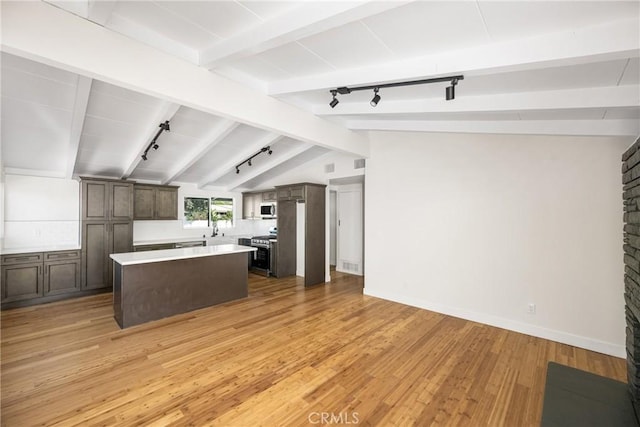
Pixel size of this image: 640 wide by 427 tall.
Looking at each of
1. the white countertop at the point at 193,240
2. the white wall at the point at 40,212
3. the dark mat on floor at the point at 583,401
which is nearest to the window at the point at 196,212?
the white countertop at the point at 193,240

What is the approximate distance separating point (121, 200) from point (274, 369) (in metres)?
4.84

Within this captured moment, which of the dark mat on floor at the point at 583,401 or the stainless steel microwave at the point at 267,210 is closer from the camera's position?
the dark mat on floor at the point at 583,401

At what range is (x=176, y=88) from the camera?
8.55ft

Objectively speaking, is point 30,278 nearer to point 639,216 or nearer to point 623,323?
point 639,216

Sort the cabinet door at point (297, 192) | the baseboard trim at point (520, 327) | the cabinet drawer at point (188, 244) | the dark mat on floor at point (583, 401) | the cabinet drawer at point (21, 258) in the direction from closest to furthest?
the dark mat on floor at point (583, 401), the baseboard trim at point (520, 327), the cabinet drawer at point (21, 258), the cabinet door at point (297, 192), the cabinet drawer at point (188, 244)

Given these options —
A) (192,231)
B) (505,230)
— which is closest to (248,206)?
(192,231)

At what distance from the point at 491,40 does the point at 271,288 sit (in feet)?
16.7

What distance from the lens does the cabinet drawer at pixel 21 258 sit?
4363 millimetres

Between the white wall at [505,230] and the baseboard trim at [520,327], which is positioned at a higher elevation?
the white wall at [505,230]

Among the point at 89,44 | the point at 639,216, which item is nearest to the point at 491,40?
the point at 639,216

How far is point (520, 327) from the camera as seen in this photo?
3.69 meters

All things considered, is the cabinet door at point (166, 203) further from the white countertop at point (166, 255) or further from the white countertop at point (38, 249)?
the white countertop at point (166, 255)

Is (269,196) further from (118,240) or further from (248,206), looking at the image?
(118,240)

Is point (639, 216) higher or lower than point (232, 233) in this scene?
higher
